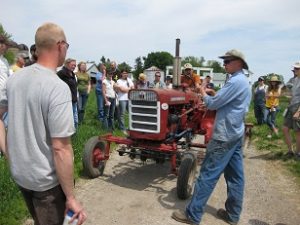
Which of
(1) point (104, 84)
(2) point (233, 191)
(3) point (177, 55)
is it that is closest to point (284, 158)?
(3) point (177, 55)

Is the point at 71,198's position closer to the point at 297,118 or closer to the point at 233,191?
the point at 233,191

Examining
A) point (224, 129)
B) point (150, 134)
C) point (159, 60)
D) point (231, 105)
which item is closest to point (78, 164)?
point (150, 134)

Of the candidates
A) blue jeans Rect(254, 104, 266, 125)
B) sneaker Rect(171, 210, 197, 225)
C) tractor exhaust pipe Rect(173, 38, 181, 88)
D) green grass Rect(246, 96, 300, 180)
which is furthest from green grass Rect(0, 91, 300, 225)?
tractor exhaust pipe Rect(173, 38, 181, 88)

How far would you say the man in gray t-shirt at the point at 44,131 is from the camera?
213cm

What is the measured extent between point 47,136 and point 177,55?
4.68 meters

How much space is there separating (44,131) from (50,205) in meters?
0.46

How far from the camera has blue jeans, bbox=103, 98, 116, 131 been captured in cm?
953

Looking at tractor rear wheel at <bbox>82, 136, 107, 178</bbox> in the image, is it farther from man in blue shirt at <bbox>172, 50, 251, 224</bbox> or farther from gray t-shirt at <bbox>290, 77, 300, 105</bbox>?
gray t-shirt at <bbox>290, 77, 300, 105</bbox>

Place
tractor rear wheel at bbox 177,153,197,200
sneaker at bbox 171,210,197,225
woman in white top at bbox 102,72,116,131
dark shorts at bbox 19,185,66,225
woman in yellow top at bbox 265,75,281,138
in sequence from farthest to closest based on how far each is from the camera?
woman in yellow top at bbox 265,75,281,138
woman in white top at bbox 102,72,116,131
tractor rear wheel at bbox 177,153,197,200
sneaker at bbox 171,210,197,225
dark shorts at bbox 19,185,66,225

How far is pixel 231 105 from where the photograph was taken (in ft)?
13.7

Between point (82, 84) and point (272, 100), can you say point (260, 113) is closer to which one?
point (272, 100)

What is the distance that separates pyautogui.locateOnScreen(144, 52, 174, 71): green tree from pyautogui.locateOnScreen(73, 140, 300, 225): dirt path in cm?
7873

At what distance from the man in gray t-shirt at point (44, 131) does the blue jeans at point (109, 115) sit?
23.6 ft

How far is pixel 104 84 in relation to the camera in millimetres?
9562
